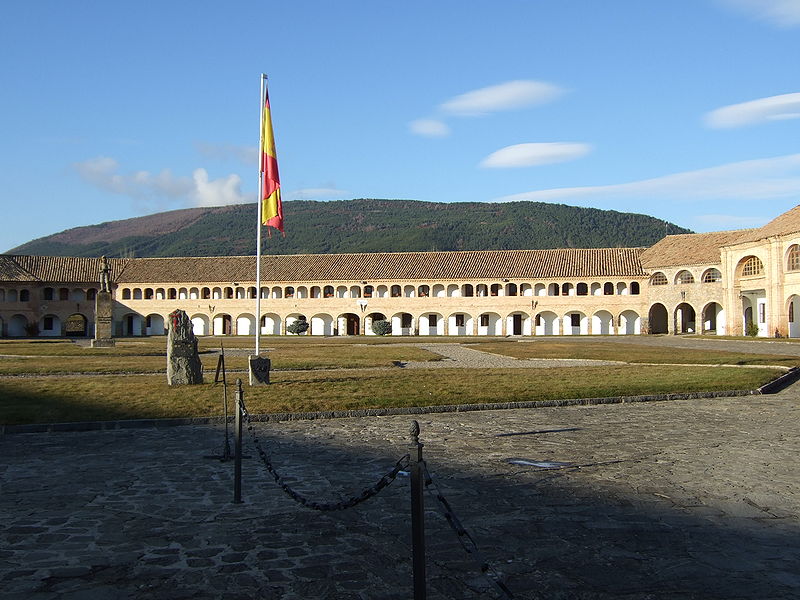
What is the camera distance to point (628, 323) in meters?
57.3

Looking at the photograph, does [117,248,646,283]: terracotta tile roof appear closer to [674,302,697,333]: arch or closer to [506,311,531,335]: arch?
[506,311,531,335]: arch

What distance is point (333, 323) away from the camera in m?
62.4

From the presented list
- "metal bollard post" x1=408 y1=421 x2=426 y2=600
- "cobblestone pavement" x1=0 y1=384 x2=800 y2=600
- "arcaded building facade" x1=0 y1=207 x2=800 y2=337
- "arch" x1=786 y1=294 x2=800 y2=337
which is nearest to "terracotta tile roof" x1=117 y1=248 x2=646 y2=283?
"arcaded building facade" x1=0 y1=207 x2=800 y2=337

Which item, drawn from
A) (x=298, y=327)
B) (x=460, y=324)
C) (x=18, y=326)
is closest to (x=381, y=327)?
(x=460, y=324)

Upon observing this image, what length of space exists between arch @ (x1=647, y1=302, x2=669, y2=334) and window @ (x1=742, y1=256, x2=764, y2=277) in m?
10.1

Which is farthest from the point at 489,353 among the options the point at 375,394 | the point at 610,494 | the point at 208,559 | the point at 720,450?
the point at 208,559

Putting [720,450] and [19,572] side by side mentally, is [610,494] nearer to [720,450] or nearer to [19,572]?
[720,450]

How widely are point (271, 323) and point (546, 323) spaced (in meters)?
23.4

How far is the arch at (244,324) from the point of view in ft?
206

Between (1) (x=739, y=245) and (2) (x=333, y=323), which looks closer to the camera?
(1) (x=739, y=245)

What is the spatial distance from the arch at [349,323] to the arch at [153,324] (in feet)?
51.8

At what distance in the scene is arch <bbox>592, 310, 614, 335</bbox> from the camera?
5750 cm

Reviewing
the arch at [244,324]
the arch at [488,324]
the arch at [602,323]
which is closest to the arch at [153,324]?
the arch at [244,324]

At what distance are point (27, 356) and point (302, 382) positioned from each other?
55.5ft
